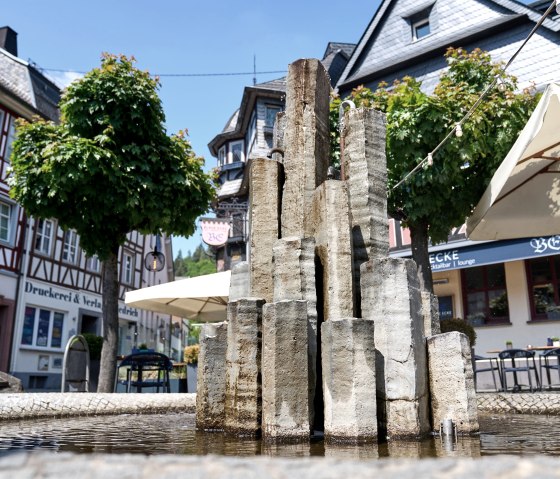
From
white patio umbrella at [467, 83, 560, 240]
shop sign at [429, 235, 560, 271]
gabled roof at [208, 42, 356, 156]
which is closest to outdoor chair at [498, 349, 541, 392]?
white patio umbrella at [467, 83, 560, 240]

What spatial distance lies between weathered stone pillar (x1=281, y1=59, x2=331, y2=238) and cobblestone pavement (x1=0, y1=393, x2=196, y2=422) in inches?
102

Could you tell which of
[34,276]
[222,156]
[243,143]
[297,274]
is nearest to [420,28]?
[243,143]

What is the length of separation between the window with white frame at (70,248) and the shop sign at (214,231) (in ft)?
16.3

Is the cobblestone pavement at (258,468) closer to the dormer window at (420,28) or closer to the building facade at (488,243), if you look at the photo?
the building facade at (488,243)

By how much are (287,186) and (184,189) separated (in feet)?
20.9

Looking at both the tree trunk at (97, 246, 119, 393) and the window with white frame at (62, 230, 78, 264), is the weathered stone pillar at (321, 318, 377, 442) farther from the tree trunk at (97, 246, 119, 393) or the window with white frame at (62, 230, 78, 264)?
the window with white frame at (62, 230, 78, 264)

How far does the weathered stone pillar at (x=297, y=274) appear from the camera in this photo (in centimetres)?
369

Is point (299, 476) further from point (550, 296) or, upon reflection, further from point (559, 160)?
point (550, 296)

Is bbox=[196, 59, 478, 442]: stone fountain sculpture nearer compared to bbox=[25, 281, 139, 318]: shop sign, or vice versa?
bbox=[196, 59, 478, 442]: stone fountain sculpture

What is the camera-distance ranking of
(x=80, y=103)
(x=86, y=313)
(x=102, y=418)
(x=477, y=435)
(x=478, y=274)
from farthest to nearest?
(x=86, y=313)
(x=478, y=274)
(x=80, y=103)
(x=102, y=418)
(x=477, y=435)

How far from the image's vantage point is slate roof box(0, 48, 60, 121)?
20067 millimetres

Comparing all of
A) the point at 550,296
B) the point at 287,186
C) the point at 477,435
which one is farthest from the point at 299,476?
the point at 550,296

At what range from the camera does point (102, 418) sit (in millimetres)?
5164

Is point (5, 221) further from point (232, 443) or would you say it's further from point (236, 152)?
point (232, 443)
